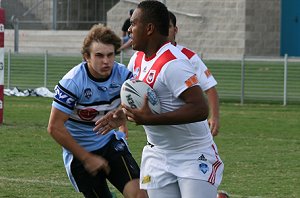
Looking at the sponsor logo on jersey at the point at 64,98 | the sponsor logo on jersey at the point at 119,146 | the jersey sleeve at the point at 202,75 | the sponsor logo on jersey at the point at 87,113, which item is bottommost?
the sponsor logo on jersey at the point at 119,146

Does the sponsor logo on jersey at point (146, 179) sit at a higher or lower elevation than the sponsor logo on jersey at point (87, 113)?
lower

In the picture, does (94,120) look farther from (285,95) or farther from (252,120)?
(285,95)

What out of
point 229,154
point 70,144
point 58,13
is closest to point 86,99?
point 70,144

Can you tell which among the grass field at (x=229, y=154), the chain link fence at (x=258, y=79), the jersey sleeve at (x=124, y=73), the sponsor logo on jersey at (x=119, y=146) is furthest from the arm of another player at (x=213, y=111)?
the chain link fence at (x=258, y=79)

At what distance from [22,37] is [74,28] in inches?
76.0

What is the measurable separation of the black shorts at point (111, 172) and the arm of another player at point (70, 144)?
1.01ft

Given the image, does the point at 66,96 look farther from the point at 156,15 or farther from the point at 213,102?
the point at 213,102

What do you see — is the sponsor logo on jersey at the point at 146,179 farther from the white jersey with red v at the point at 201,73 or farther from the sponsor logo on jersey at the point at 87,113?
the white jersey with red v at the point at 201,73

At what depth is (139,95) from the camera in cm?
629

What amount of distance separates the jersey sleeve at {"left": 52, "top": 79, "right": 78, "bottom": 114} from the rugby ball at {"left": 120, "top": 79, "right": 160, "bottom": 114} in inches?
45.7

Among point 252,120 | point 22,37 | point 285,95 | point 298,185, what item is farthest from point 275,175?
point 22,37

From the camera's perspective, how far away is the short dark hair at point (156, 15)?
6371 mm

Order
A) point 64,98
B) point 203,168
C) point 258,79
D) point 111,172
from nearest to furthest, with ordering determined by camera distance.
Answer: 1. point 203,168
2. point 64,98
3. point 111,172
4. point 258,79

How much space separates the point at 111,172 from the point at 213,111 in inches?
46.0
